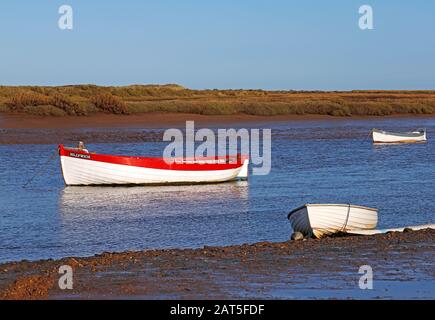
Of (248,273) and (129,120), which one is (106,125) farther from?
(248,273)

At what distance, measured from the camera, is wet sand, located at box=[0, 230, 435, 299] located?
9.59 metres

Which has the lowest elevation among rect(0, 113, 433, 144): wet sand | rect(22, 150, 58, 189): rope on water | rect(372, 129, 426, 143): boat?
rect(22, 150, 58, 189): rope on water

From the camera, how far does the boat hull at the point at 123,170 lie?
995 inches

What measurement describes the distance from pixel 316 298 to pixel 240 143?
106 feet

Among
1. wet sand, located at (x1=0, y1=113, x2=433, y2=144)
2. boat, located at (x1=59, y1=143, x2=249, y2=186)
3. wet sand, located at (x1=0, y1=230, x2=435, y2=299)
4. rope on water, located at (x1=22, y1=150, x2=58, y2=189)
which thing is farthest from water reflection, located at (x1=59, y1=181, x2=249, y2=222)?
wet sand, located at (x1=0, y1=113, x2=433, y2=144)

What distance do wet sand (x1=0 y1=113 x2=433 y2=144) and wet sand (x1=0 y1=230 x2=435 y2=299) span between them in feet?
90.3

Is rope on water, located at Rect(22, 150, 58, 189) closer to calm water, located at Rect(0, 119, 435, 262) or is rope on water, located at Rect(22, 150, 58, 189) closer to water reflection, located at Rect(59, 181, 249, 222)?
calm water, located at Rect(0, 119, 435, 262)

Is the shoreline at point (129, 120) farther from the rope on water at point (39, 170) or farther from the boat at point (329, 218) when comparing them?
the boat at point (329, 218)

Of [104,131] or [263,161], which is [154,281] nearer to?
[263,161]

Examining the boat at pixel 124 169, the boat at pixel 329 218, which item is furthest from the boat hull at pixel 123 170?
the boat at pixel 329 218

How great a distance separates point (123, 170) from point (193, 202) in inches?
178

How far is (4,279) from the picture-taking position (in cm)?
1083

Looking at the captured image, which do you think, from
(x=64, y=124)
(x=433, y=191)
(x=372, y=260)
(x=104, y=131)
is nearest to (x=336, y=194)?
(x=433, y=191)

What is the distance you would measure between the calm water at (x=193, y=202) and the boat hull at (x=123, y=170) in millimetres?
454
